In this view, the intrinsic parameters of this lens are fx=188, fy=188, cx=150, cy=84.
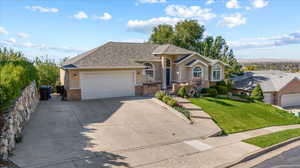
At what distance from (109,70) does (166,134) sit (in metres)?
8.46

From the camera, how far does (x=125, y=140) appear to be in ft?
27.5

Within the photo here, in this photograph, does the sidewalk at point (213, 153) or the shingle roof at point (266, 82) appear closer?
the sidewalk at point (213, 153)

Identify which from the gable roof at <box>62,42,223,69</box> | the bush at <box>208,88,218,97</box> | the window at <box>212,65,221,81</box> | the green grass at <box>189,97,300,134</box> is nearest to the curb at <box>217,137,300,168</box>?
the green grass at <box>189,97,300,134</box>

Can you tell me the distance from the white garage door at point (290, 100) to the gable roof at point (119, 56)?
16.4m

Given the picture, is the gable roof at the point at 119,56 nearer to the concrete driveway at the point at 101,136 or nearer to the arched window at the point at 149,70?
the arched window at the point at 149,70

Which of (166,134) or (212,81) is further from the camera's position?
(212,81)

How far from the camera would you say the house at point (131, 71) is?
1499 cm

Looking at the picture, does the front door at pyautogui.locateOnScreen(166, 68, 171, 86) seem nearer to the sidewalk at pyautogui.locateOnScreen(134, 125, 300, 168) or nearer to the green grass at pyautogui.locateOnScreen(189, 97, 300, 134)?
the green grass at pyautogui.locateOnScreen(189, 97, 300, 134)

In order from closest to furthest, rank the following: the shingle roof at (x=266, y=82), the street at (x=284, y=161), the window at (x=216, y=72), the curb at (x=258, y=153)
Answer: the curb at (x=258, y=153) < the street at (x=284, y=161) < the window at (x=216, y=72) < the shingle roof at (x=266, y=82)

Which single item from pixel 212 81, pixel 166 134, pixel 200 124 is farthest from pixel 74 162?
pixel 212 81

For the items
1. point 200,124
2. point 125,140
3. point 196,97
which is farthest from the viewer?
point 196,97

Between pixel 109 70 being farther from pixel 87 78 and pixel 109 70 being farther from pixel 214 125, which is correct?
pixel 214 125

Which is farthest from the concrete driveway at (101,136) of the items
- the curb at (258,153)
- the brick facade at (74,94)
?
the curb at (258,153)

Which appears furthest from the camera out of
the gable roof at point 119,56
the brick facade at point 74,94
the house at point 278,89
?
the house at point 278,89
